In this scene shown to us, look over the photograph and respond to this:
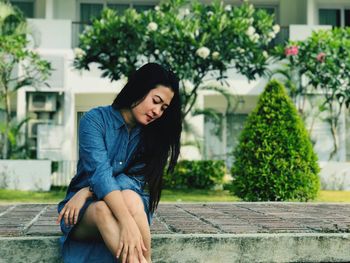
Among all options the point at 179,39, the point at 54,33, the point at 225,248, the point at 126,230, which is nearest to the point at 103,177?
the point at 126,230

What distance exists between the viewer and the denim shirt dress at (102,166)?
9.80 feet

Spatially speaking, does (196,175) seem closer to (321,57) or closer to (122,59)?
(122,59)

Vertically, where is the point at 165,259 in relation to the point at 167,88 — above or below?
below

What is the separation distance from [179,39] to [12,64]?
3830 mm

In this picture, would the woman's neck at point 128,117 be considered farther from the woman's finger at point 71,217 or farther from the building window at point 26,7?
the building window at point 26,7

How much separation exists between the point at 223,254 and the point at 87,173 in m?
1.00

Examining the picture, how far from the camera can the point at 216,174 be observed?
1351cm

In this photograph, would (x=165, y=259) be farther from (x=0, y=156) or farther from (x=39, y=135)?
(x=39, y=135)

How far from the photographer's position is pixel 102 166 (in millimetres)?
3000

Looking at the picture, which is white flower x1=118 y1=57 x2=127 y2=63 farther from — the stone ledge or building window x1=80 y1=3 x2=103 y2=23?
the stone ledge

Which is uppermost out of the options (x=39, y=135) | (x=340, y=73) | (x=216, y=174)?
(x=340, y=73)

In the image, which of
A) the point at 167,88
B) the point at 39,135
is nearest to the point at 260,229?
the point at 167,88

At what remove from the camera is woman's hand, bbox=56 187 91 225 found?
2945 mm

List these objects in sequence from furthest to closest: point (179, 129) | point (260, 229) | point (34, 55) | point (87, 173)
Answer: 1. point (34, 55)
2. point (260, 229)
3. point (179, 129)
4. point (87, 173)
